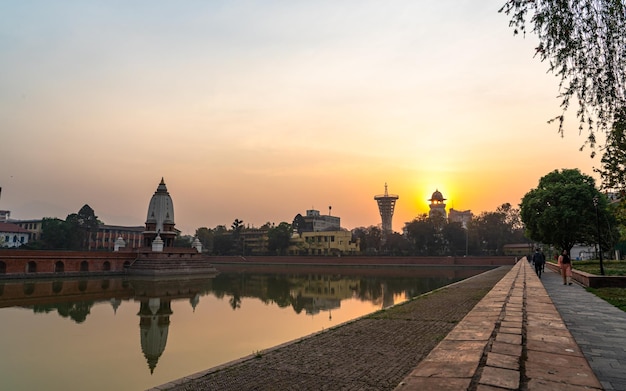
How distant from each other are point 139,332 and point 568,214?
29559mm

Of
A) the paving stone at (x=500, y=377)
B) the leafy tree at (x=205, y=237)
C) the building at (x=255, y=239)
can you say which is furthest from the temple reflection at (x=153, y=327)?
the leafy tree at (x=205, y=237)

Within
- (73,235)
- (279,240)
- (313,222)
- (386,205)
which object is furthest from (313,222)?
(73,235)

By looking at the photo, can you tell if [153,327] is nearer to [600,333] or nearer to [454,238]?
[600,333]

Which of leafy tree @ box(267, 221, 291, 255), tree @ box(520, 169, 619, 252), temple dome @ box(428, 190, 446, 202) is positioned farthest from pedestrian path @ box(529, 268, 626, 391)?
temple dome @ box(428, 190, 446, 202)

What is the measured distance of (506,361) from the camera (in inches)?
159

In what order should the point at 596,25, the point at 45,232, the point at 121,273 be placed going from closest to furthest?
the point at 596,25
the point at 121,273
the point at 45,232

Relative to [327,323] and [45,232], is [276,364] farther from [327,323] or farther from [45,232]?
[45,232]

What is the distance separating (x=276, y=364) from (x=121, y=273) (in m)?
45.5

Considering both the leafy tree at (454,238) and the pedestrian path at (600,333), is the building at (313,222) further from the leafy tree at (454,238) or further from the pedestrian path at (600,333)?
the pedestrian path at (600,333)

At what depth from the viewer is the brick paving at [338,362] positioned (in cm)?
576

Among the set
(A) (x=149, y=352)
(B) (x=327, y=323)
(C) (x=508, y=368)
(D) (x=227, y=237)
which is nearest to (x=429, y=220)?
(D) (x=227, y=237)

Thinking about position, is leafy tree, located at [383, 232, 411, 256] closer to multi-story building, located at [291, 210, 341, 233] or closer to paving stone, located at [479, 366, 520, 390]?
multi-story building, located at [291, 210, 341, 233]

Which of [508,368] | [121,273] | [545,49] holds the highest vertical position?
[545,49]

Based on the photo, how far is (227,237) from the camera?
313 ft
